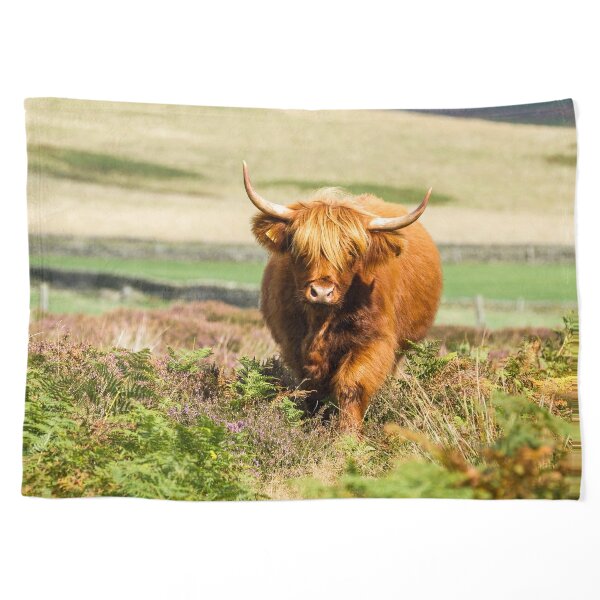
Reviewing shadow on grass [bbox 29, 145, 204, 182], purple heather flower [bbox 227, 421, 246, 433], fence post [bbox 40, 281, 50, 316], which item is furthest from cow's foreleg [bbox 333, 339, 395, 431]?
fence post [bbox 40, 281, 50, 316]

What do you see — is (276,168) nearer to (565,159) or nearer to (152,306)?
(152,306)

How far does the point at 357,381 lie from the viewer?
17.1ft

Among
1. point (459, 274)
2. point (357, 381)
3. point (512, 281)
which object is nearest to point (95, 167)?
point (357, 381)

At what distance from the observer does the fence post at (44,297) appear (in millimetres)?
5203

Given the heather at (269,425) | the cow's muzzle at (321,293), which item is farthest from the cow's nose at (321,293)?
the heather at (269,425)

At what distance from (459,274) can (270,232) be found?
4.51 feet

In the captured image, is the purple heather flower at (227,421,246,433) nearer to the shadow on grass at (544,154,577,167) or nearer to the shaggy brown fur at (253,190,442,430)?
the shaggy brown fur at (253,190,442,430)

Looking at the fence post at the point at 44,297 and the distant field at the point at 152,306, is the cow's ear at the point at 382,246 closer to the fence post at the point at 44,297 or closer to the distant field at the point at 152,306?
the distant field at the point at 152,306

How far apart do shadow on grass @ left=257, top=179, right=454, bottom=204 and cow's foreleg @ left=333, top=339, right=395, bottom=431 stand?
1.01m

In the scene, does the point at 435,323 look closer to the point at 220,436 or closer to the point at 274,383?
the point at 274,383

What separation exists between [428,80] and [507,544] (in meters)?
3.00

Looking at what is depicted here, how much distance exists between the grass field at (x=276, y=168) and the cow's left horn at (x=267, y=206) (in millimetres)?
303

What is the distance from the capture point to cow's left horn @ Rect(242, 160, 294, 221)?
505 centimetres

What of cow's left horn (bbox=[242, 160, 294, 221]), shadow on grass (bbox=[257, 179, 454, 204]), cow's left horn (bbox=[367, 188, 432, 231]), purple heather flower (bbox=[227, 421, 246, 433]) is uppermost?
shadow on grass (bbox=[257, 179, 454, 204])
